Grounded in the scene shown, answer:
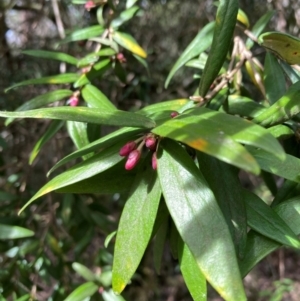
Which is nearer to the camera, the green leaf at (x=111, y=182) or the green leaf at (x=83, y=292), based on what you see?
the green leaf at (x=111, y=182)

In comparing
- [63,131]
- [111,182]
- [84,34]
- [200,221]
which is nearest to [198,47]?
[84,34]

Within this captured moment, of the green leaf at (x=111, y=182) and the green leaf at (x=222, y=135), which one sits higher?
the green leaf at (x=222, y=135)

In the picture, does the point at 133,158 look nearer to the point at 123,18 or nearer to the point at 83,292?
the point at 83,292

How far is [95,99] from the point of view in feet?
2.97

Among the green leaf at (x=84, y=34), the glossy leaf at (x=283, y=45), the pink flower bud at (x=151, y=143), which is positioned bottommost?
the green leaf at (x=84, y=34)

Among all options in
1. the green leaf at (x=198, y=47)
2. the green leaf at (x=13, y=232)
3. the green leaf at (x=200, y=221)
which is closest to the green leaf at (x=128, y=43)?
the green leaf at (x=198, y=47)

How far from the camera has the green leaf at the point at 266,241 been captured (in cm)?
53

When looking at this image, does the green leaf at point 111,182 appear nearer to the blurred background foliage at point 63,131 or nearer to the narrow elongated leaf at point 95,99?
the narrow elongated leaf at point 95,99

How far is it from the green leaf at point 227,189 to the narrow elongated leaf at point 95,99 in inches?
13.7

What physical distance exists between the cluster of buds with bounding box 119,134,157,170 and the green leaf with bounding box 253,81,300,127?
17cm

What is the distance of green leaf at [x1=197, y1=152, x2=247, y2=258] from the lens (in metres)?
0.54

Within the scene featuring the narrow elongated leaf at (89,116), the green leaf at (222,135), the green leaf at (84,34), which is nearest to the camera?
the green leaf at (222,135)

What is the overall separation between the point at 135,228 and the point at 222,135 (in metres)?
0.19

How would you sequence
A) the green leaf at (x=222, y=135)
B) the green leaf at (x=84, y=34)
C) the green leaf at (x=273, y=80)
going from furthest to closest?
1. the green leaf at (x=84, y=34)
2. the green leaf at (x=273, y=80)
3. the green leaf at (x=222, y=135)
